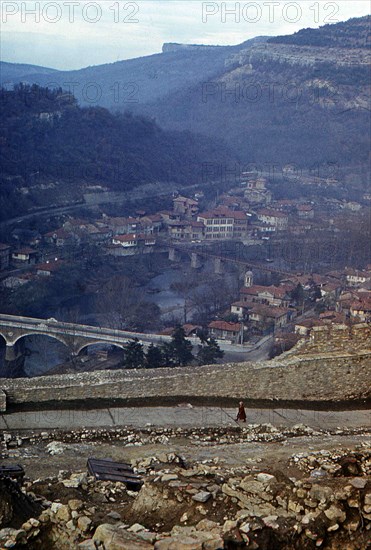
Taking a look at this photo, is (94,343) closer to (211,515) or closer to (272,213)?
(211,515)

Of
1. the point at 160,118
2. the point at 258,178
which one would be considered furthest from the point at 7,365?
the point at 160,118

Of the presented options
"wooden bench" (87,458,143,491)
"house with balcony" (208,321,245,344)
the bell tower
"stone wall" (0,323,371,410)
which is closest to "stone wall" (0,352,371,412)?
"stone wall" (0,323,371,410)

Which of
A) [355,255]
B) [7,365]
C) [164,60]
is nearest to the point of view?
[7,365]

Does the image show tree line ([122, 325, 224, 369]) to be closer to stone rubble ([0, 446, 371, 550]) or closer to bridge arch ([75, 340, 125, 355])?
bridge arch ([75, 340, 125, 355])

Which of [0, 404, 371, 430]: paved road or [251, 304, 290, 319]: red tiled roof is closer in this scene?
[0, 404, 371, 430]: paved road

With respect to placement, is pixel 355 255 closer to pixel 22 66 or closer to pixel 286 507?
pixel 286 507

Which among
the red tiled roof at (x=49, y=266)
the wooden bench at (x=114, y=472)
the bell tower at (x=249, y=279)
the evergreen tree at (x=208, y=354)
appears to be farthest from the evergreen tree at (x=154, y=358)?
the red tiled roof at (x=49, y=266)
